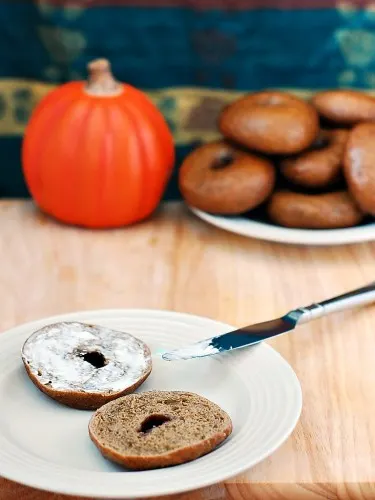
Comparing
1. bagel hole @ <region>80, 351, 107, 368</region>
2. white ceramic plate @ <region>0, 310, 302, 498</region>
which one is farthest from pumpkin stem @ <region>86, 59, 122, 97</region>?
bagel hole @ <region>80, 351, 107, 368</region>

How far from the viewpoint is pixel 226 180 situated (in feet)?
4.29

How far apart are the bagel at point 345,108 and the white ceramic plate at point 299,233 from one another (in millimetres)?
174

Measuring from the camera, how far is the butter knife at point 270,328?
922 millimetres

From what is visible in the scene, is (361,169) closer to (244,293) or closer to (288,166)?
(288,166)

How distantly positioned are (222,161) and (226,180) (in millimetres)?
66

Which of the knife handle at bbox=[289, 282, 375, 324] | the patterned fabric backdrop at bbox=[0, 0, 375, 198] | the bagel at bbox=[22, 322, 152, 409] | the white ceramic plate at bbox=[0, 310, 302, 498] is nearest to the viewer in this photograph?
the white ceramic plate at bbox=[0, 310, 302, 498]

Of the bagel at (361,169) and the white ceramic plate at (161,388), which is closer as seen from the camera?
the white ceramic plate at (161,388)

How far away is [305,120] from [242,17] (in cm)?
33

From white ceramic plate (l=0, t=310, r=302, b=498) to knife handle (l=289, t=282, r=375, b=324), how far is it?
4.5 inches

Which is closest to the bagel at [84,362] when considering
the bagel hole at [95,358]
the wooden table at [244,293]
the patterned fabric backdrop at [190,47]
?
the bagel hole at [95,358]

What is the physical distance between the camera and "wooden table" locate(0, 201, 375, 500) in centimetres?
78

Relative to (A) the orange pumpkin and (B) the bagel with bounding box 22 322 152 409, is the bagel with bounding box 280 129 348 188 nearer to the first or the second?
(A) the orange pumpkin

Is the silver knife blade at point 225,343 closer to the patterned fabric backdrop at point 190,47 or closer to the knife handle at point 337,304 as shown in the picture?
the knife handle at point 337,304

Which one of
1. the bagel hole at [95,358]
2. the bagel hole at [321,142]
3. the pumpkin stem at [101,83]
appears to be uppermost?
the pumpkin stem at [101,83]
